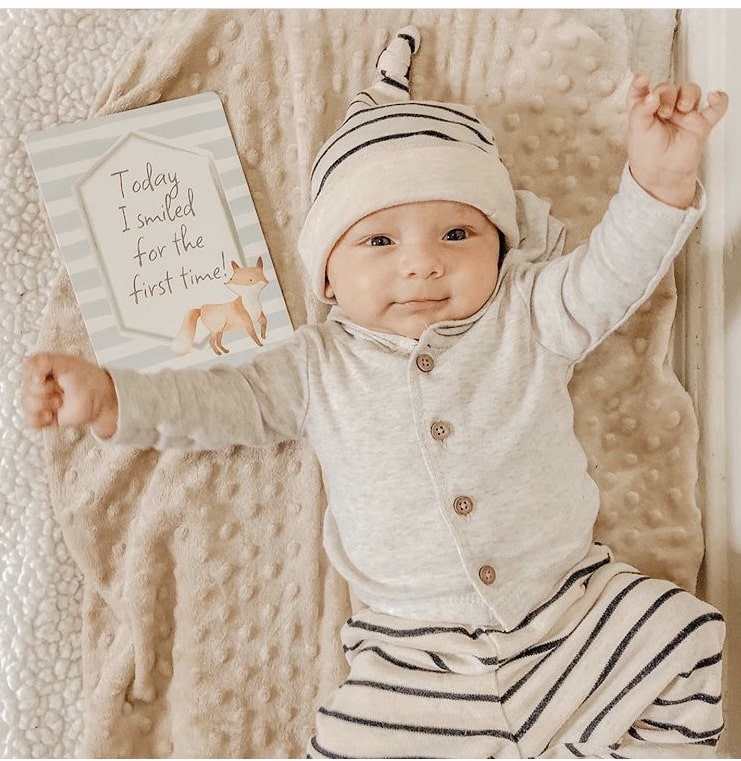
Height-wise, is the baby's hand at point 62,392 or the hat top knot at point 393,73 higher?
the hat top knot at point 393,73

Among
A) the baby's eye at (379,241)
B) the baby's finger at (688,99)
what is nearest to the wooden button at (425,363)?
the baby's eye at (379,241)

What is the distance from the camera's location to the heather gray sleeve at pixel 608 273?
34.0 inches

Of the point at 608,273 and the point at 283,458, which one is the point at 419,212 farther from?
the point at 283,458

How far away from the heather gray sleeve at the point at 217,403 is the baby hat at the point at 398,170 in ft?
0.40

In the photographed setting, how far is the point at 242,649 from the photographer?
108 centimetres

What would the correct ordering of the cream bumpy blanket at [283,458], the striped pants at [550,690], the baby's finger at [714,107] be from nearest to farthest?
the baby's finger at [714,107]
the striped pants at [550,690]
the cream bumpy blanket at [283,458]

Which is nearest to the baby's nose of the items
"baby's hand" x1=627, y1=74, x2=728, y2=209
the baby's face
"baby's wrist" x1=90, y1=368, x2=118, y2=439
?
the baby's face

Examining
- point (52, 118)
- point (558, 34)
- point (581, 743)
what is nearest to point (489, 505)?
point (581, 743)

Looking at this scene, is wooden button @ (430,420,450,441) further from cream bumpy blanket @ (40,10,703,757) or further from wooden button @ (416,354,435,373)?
cream bumpy blanket @ (40,10,703,757)

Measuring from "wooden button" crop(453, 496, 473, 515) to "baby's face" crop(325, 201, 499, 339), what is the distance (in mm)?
192

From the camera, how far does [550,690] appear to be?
0.94 metres

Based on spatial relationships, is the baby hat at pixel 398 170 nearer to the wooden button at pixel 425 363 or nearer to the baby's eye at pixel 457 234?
the baby's eye at pixel 457 234

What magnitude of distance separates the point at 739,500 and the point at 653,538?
0.11 meters

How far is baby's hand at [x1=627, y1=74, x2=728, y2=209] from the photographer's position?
0.83 meters
